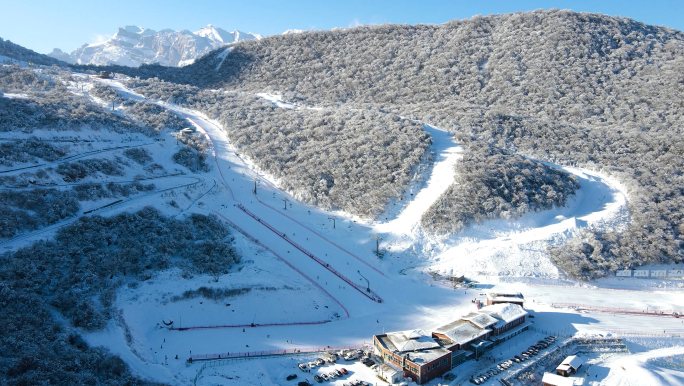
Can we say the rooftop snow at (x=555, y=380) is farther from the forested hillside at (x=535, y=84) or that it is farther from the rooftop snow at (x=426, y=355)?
the forested hillside at (x=535, y=84)

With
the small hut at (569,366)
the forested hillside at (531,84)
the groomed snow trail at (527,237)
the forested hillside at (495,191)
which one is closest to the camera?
the small hut at (569,366)

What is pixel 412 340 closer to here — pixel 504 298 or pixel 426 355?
pixel 426 355

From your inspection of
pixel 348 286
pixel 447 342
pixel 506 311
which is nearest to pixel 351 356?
pixel 447 342

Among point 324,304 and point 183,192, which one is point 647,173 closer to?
point 324,304

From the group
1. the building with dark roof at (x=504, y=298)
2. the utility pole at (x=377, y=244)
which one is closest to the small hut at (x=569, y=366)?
the building with dark roof at (x=504, y=298)

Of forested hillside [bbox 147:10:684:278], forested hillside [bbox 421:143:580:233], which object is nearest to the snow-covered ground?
forested hillside [bbox 421:143:580:233]

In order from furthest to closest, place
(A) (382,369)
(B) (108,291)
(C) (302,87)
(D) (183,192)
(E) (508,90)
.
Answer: (C) (302,87) → (E) (508,90) → (D) (183,192) → (B) (108,291) → (A) (382,369)

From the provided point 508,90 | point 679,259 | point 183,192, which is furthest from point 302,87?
point 679,259
